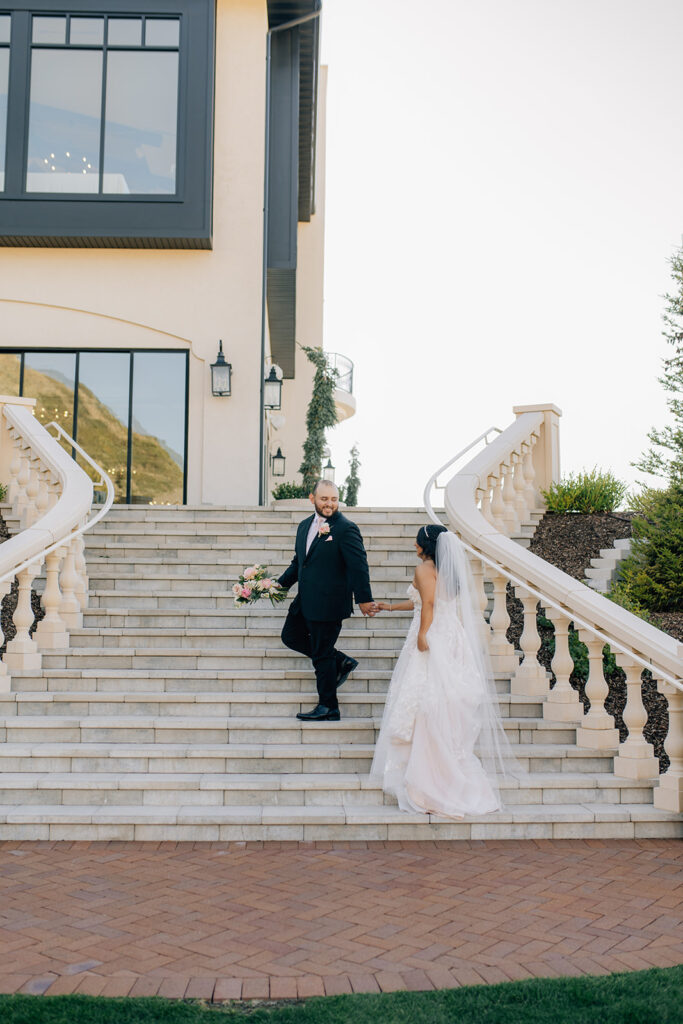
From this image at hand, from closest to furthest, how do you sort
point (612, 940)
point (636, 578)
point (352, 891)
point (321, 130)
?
point (612, 940) → point (352, 891) → point (636, 578) → point (321, 130)

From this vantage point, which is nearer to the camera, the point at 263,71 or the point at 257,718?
the point at 257,718

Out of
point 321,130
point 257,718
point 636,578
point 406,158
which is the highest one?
point 321,130

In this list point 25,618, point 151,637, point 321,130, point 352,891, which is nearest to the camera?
point 352,891

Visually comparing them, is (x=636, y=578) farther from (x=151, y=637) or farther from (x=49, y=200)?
(x=49, y=200)

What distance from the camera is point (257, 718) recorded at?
6289 millimetres

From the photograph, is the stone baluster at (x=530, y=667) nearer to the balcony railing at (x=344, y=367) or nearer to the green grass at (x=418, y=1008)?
the green grass at (x=418, y=1008)

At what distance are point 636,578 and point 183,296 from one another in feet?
29.1

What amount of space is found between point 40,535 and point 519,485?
19.9 feet

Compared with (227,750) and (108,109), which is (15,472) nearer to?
(227,750)

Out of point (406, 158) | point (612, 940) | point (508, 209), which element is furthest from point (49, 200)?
point (612, 940)

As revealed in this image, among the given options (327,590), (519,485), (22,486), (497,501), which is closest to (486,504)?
(497,501)

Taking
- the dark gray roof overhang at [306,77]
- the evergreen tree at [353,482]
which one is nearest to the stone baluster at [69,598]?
the dark gray roof overhang at [306,77]

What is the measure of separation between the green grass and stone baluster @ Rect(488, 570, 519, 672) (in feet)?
12.6

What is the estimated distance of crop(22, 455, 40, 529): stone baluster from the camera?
32.1 feet
